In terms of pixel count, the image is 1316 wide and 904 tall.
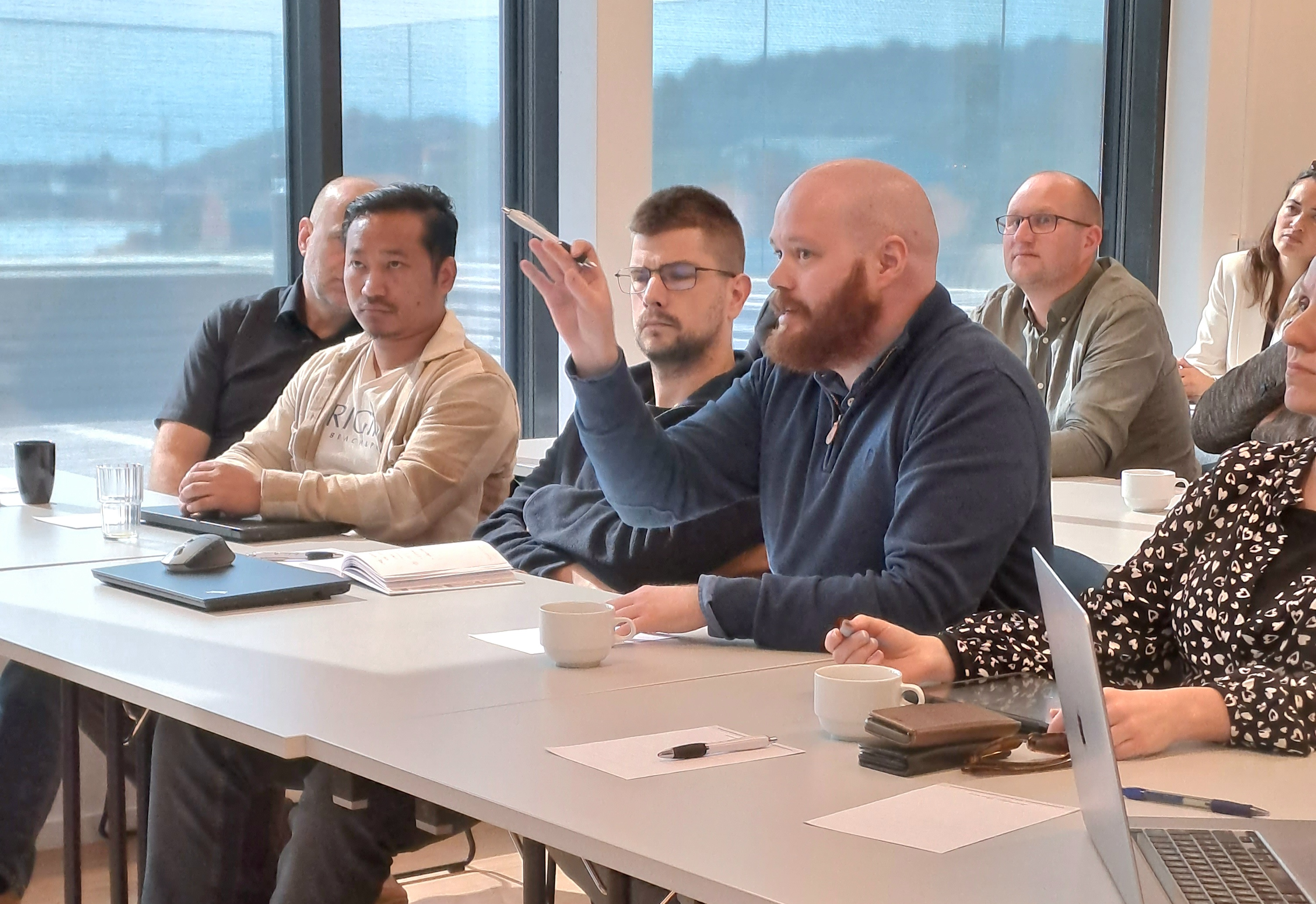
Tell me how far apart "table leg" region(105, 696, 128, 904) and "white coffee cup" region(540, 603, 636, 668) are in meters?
0.62

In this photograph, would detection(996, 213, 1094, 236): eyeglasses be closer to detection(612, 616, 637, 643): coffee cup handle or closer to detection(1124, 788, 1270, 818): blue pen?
detection(612, 616, 637, 643): coffee cup handle

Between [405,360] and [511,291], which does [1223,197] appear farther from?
[405,360]

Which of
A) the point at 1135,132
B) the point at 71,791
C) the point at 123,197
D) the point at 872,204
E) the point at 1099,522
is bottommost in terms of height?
the point at 71,791

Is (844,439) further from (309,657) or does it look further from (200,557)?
(200,557)

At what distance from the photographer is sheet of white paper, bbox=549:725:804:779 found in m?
1.41

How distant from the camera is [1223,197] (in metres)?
6.34

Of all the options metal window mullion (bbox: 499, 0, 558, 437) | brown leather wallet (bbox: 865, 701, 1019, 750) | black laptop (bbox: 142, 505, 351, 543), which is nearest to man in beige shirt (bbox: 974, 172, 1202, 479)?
metal window mullion (bbox: 499, 0, 558, 437)

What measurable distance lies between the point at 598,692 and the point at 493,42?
Result: 3.64 m

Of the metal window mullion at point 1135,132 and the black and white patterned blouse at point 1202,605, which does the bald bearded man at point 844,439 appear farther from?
the metal window mullion at point 1135,132

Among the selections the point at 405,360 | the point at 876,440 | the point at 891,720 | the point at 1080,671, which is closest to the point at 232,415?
the point at 405,360

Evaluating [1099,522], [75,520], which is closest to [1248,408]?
[1099,522]

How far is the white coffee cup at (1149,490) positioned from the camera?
315cm

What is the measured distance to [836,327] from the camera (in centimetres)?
219

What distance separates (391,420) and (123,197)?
1642mm
